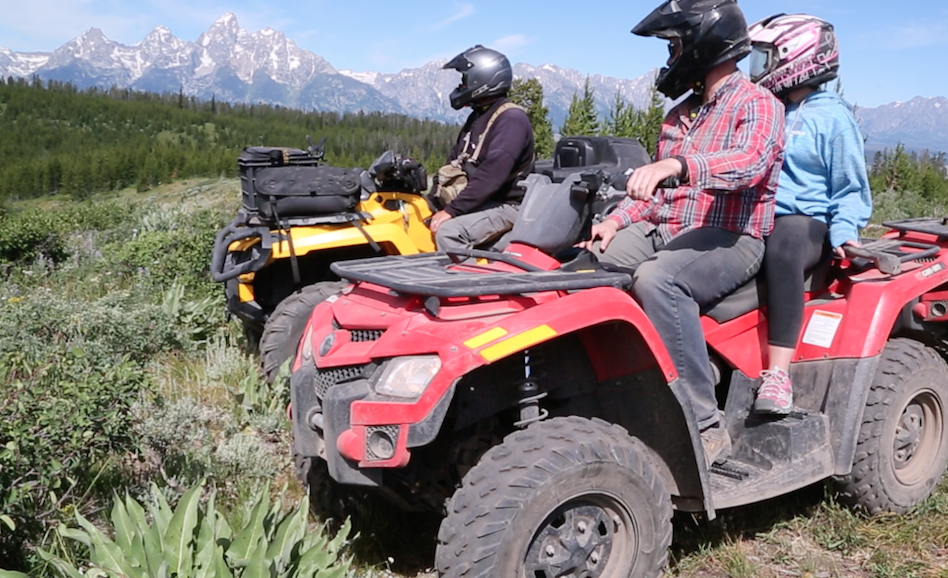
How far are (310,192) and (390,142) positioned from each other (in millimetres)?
84003

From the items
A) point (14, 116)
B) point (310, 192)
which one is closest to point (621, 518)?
point (310, 192)

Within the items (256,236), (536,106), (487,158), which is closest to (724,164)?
(487,158)

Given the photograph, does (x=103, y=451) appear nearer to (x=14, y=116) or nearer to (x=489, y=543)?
(x=489, y=543)

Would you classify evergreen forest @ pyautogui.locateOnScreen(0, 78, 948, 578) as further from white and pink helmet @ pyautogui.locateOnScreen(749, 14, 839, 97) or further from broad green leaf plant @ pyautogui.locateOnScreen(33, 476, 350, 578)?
white and pink helmet @ pyautogui.locateOnScreen(749, 14, 839, 97)

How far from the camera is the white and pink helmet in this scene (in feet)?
12.1

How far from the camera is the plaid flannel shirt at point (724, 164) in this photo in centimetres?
305

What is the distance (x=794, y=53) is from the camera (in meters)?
3.69

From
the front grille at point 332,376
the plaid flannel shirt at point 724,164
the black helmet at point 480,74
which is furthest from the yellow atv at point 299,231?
the plaid flannel shirt at point 724,164

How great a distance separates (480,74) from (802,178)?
281cm

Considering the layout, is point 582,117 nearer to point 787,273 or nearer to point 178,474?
point 787,273

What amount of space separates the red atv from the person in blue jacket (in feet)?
0.37

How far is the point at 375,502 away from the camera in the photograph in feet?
12.3

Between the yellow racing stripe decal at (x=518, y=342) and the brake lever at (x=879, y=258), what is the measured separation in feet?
5.61

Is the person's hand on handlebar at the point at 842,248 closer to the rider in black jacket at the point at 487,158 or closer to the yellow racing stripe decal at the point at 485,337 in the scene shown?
the yellow racing stripe decal at the point at 485,337
